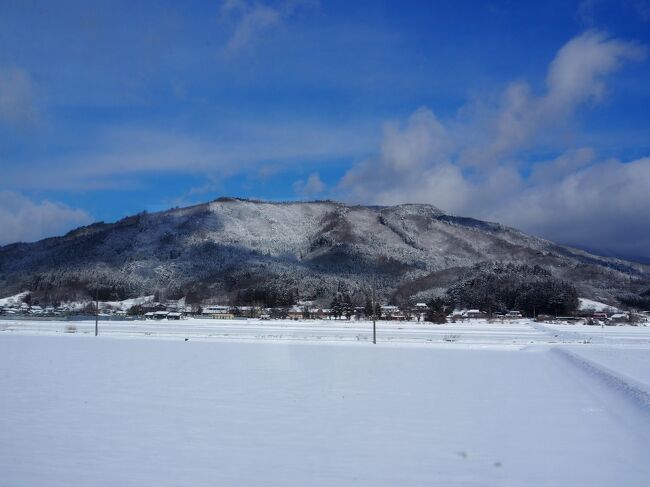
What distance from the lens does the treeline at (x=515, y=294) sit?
10126 centimetres

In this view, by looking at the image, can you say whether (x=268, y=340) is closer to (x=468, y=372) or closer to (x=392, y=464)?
(x=468, y=372)

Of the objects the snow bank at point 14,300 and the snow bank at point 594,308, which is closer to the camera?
the snow bank at point 594,308

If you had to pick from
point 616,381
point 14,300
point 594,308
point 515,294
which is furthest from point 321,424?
point 14,300

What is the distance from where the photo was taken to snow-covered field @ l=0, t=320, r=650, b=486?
834cm

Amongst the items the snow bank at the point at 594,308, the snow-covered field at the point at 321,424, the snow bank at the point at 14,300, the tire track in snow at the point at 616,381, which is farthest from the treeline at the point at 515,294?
the snow bank at the point at 14,300

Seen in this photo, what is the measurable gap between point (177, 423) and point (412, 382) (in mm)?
8637

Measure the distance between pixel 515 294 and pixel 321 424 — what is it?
103180 millimetres

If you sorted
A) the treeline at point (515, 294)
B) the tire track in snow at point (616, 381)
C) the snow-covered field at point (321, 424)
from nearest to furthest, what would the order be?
the snow-covered field at point (321, 424)
the tire track in snow at point (616, 381)
the treeline at point (515, 294)

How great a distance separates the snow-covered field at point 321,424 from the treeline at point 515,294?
83.0 m

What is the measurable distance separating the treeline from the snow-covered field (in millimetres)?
82980

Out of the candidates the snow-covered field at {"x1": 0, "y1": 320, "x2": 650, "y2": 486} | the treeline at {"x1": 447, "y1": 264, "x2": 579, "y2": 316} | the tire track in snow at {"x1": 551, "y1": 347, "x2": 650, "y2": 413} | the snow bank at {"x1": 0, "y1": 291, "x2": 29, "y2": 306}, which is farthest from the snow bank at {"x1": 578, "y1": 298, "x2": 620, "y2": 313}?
the snow bank at {"x1": 0, "y1": 291, "x2": 29, "y2": 306}

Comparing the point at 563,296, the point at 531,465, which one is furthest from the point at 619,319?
the point at 531,465

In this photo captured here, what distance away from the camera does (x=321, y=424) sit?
1163 cm

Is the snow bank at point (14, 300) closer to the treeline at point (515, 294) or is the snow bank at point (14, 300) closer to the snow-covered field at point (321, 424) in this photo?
the treeline at point (515, 294)
